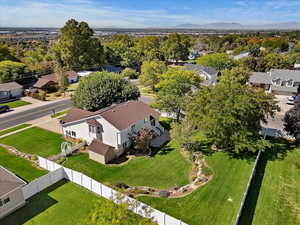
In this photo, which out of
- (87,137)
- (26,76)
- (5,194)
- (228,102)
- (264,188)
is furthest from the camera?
(26,76)

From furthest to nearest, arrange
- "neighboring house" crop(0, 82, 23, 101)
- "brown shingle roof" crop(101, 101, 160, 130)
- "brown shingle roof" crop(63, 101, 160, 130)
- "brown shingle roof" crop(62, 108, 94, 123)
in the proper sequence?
"neighboring house" crop(0, 82, 23, 101), "brown shingle roof" crop(62, 108, 94, 123), "brown shingle roof" crop(63, 101, 160, 130), "brown shingle roof" crop(101, 101, 160, 130)

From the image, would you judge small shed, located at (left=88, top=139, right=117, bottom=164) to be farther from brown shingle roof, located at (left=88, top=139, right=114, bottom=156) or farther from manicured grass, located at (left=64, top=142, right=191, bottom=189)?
manicured grass, located at (left=64, top=142, right=191, bottom=189)

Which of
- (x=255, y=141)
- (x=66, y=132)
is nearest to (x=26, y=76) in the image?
(x=66, y=132)

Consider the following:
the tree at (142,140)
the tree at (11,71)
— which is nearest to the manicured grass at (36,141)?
the tree at (142,140)

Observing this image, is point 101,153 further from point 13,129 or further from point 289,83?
point 289,83

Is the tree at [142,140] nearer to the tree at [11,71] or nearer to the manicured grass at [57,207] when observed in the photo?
the manicured grass at [57,207]

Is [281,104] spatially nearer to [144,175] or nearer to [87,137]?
[144,175]

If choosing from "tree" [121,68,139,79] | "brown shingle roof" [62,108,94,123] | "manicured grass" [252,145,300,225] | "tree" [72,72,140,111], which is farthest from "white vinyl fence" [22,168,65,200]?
"tree" [121,68,139,79]
